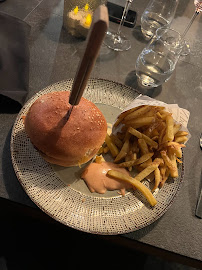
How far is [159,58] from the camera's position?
1504 mm

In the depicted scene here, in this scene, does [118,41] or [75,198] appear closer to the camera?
[75,198]

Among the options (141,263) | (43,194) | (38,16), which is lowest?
(141,263)

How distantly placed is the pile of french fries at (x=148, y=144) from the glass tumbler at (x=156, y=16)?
93 cm

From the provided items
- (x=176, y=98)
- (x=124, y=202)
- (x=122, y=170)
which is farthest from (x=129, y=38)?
(x=124, y=202)

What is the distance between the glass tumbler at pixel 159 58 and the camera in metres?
1.45

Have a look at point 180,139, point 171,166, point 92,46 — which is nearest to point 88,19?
point 180,139

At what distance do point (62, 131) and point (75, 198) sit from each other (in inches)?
10.6

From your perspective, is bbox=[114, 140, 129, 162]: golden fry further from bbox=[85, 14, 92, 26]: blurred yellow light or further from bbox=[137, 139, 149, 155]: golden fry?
bbox=[85, 14, 92, 26]: blurred yellow light

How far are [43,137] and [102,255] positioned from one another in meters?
0.82

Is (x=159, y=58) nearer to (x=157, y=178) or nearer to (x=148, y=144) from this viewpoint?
(x=148, y=144)

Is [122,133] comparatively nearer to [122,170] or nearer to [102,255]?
[122,170]

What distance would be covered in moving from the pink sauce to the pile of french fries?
0.03 m

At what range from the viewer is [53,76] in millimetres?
1521

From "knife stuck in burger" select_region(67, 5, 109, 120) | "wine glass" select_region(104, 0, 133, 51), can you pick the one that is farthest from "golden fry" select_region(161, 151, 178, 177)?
"wine glass" select_region(104, 0, 133, 51)
